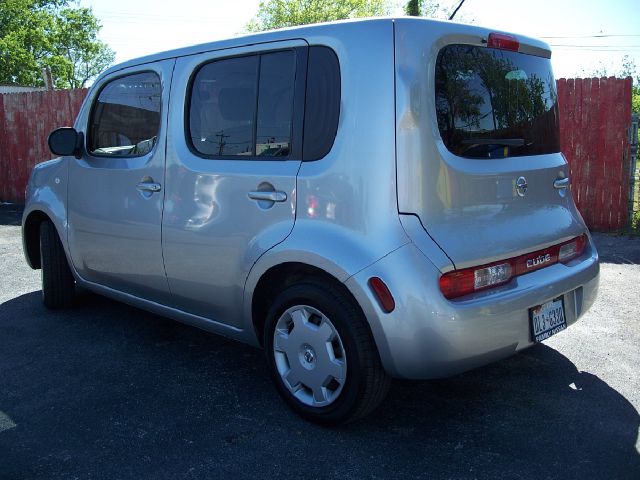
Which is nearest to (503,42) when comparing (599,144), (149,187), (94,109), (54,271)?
(149,187)

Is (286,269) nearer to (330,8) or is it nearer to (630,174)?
(630,174)

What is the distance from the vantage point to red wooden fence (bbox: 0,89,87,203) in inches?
430

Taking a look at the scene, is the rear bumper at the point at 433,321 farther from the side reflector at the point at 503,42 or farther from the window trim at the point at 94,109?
the window trim at the point at 94,109

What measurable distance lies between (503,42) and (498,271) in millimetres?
1105

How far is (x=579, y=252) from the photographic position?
3248 mm

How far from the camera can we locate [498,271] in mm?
2666

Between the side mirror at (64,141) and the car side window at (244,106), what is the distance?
1163mm

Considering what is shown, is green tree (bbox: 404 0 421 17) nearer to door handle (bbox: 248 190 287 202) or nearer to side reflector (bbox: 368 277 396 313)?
door handle (bbox: 248 190 287 202)

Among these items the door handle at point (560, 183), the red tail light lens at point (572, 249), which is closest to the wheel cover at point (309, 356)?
the red tail light lens at point (572, 249)

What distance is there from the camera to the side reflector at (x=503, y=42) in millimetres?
2812

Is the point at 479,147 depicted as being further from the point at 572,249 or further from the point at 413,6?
the point at 413,6

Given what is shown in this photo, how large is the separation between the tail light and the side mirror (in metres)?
A: 2.79

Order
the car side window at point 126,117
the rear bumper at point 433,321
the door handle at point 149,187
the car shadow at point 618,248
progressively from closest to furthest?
the rear bumper at point 433,321, the door handle at point 149,187, the car side window at point 126,117, the car shadow at point 618,248

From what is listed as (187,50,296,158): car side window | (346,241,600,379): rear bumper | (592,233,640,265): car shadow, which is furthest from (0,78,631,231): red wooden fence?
(187,50,296,158): car side window
